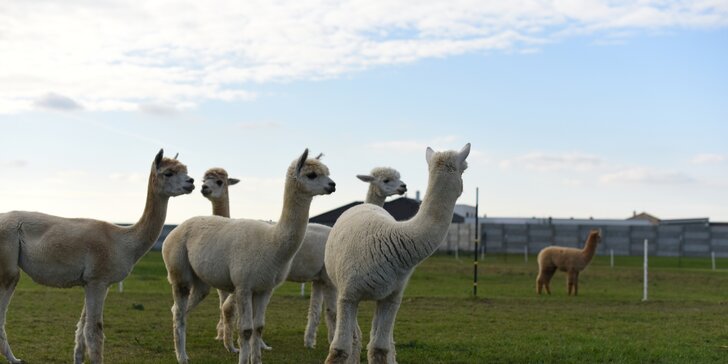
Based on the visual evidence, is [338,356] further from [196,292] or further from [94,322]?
[196,292]

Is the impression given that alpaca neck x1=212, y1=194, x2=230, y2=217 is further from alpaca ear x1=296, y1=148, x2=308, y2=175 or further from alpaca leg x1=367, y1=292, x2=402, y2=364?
alpaca leg x1=367, y1=292, x2=402, y2=364

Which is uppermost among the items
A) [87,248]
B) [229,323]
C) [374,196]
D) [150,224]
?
[374,196]

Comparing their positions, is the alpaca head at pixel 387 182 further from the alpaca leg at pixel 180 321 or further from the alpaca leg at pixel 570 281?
the alpaca leg at pixel 570 281

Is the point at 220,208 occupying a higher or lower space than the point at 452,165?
lower

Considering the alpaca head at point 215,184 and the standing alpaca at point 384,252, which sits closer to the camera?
the standing alpaca at point 384,252

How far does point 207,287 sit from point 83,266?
73.0 inches

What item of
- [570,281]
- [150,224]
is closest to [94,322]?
[150,224]

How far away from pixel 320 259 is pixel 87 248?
133 inches

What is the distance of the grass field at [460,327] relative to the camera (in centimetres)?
1091

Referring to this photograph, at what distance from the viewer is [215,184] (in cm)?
1188

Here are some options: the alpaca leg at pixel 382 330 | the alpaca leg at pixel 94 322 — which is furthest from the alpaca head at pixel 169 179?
the alpaca leg at pixel 382 330

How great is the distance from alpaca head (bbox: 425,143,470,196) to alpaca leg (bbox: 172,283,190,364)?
4099mm

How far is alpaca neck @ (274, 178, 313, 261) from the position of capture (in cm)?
901

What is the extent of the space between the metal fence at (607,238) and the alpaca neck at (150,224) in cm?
4669
